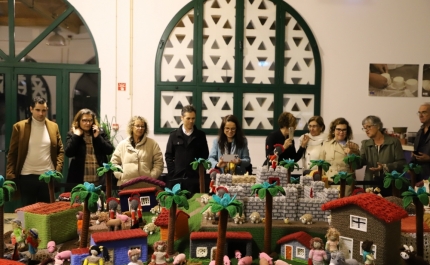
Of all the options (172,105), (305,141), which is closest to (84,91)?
(172,105)

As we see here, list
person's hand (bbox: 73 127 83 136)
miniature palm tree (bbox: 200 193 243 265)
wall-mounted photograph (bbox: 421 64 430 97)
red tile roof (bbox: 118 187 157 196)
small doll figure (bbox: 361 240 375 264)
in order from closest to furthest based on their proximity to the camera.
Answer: miniature palm tree (bbox: 200 193 243 265) → small doll figure (bbox: 361 240 375 264) → red tile roof (bbox: 118 187 157 196) → person's hand (bbox: 73 127 83 136) → wall-mounted photograph (bbox: 421 64 430 97)

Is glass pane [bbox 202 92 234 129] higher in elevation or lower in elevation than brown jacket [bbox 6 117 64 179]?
higher

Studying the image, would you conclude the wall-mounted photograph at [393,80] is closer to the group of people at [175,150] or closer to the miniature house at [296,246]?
the group of people at [175,150]

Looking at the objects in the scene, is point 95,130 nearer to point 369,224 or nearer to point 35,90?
point 35,90

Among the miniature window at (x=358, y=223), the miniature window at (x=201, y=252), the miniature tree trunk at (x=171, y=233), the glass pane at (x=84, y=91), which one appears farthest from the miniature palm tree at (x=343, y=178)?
the glass pane at (x=84, y=91)

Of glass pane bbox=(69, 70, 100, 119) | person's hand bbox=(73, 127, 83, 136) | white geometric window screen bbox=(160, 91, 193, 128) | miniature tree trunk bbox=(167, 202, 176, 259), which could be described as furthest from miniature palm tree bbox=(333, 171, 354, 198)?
glass pane bbox=(69, 70, 100, 119)

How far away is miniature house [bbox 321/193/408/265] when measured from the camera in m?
2.52

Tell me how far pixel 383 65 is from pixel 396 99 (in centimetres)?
56

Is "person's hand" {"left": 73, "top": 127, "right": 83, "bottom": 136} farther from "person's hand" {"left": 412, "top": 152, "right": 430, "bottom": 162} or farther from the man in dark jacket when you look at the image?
"person's hand" {"left": 412, "top": 152, "right": 430, "bottom": 162}

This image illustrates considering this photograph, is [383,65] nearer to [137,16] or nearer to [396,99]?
[396,99]

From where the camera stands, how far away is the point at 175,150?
4.52 m

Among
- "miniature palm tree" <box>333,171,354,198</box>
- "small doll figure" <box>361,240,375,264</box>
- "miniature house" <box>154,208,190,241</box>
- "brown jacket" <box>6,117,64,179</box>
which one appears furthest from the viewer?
"brown jacket" <box>6,117,64,179</box>

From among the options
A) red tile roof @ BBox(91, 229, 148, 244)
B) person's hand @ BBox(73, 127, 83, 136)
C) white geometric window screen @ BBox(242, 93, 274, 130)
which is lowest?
red tile roof @ BBox(91, 229, 148, 244)

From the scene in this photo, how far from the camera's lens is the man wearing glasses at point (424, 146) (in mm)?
4427
